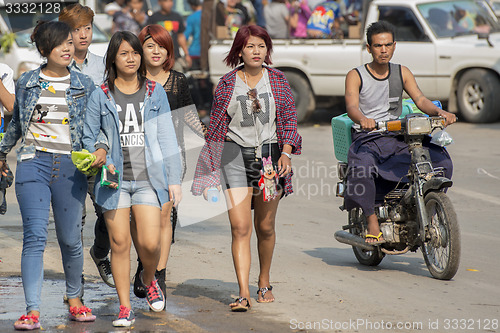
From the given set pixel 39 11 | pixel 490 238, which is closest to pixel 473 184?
pixel 490 238

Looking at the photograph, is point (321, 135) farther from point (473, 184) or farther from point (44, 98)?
point (44, 98)

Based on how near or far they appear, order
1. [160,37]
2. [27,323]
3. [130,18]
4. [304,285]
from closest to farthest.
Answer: [27,323], [160,37], [304,285], [130,18]

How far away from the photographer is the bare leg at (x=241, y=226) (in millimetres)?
5805

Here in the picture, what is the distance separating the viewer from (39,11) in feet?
60.2

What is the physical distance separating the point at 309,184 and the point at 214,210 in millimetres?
1854

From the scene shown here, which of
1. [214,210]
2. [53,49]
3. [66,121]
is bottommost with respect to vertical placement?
[214,210]

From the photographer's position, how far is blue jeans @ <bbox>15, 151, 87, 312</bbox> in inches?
207

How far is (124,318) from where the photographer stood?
5.31 m

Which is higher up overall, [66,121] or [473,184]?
[66,121]

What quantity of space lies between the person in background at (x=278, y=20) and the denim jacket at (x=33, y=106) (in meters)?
11.7

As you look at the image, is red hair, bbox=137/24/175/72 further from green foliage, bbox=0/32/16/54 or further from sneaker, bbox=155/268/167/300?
green foliage, bbox=0/32/16/54

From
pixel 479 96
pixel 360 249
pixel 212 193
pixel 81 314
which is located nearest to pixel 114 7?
pixel 479 96

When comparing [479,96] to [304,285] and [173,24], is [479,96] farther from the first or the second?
[304,285]

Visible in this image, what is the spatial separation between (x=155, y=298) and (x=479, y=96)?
11.0 m
